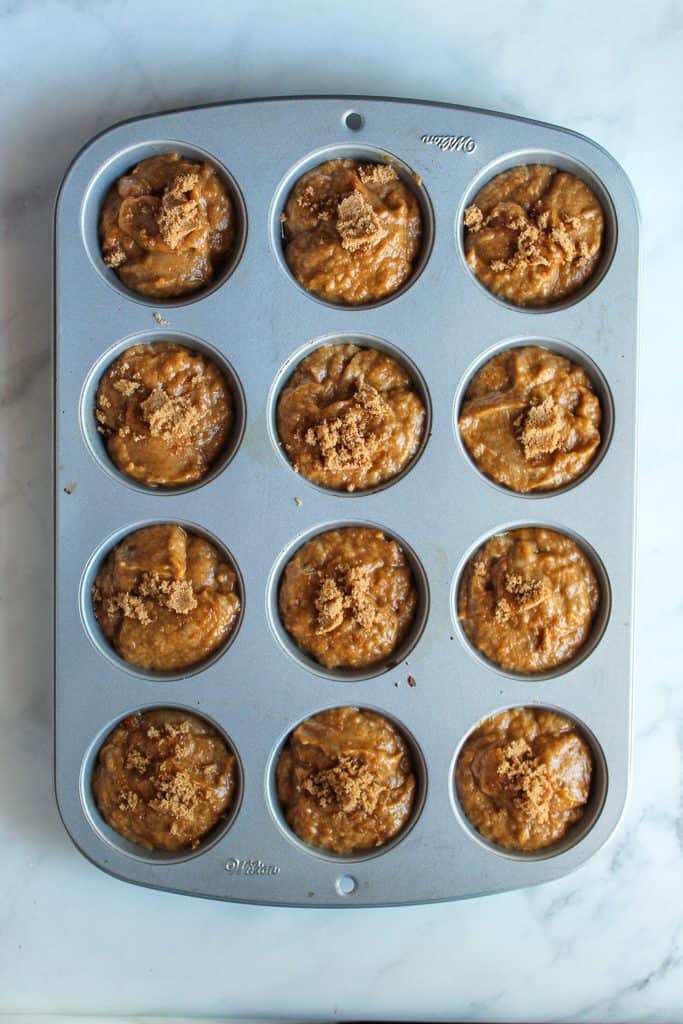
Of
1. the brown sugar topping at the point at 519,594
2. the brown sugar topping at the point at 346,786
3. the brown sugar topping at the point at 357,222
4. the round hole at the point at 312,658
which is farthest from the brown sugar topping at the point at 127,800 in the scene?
the brown sugar topping at the point at 357,222

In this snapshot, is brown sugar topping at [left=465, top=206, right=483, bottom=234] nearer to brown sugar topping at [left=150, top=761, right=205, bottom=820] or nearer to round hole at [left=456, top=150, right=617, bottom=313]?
round hole at [left=456, top=150, right=617, bottom=313]

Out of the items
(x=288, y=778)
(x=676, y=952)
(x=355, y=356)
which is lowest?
(x=676, y=952)

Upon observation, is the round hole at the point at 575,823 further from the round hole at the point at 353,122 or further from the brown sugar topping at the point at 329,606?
the round hole at the point at 353,122

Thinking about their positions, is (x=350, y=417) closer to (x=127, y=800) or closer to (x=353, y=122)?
(x=353, y=122)

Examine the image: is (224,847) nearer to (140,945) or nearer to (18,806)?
(140,945)

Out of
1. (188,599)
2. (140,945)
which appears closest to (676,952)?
(140,945)

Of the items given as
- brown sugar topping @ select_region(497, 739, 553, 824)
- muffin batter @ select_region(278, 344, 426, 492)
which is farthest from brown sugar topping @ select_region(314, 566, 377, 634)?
brown sugar topping @ select_region(497, 739, 553, 824)
